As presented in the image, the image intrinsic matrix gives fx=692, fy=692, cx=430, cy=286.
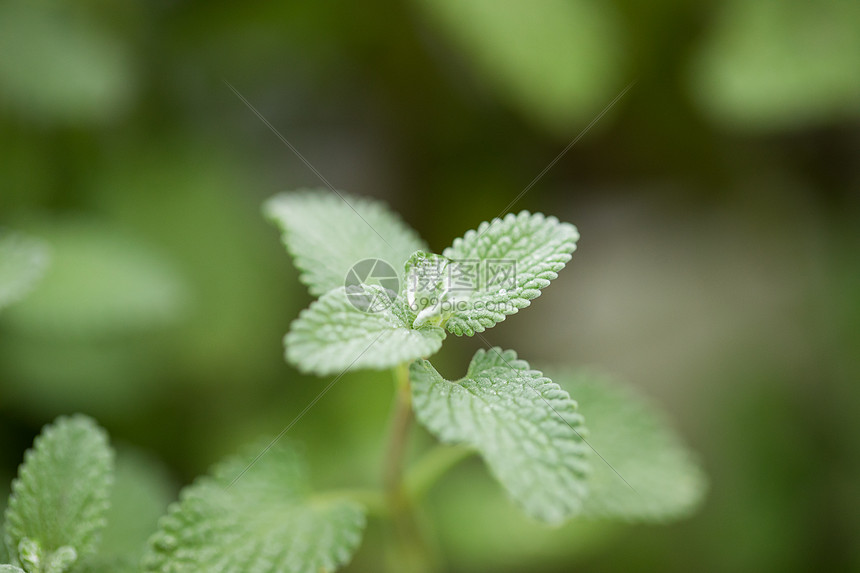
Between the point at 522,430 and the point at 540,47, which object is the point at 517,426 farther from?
the point at 540,47

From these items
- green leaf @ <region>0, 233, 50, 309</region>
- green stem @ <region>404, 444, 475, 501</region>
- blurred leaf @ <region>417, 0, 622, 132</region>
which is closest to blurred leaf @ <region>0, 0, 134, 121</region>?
green leaf @ <region>0, 233, 50, 309</region>

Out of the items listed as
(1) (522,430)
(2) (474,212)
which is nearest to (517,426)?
(1) (522,430)

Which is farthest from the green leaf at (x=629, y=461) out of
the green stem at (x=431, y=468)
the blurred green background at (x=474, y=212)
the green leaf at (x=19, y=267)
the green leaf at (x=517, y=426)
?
the green leaf at (x=19, y=267)

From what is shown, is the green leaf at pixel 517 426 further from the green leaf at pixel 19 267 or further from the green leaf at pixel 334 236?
the green leaf at pixel 19 267

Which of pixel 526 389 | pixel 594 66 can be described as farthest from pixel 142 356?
pixel 594 66

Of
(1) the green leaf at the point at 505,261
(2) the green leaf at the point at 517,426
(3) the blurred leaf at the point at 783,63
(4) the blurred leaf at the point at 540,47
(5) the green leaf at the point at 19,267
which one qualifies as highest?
(3) the blurred leaf at the point at 783,63

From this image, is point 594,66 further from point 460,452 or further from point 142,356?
point 142,356

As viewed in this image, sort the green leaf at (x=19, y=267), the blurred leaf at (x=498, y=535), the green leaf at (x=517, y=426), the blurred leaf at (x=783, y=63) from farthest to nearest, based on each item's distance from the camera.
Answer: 1. the blurred leaf at (x=783, y=63)
2. the blurred leaf at (x=498, y=535)
3. the green leaf at (x=19, y=267)
4. the green leaf at (x=517, y=426)

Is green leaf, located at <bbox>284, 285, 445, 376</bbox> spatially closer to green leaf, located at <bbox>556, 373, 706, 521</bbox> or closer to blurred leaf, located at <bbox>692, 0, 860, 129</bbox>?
green leaf, located at <bbox>556, 373, 706, 521</bbox>
